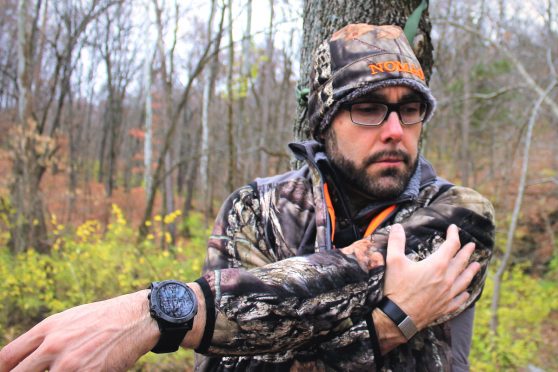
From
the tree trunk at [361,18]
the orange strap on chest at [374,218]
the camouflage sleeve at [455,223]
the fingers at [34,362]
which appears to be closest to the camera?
the fingers at [34,362]

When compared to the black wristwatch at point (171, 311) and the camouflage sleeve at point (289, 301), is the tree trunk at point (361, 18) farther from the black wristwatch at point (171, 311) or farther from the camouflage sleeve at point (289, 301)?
the black wristwatch at point (171, 311)

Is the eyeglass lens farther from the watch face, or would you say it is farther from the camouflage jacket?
the watch face

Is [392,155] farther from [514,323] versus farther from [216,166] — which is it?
[216,166]

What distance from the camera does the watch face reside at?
1.14m

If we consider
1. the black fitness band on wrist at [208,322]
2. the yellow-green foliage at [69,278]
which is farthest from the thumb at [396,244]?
the yellow-green foliage at [69,278]

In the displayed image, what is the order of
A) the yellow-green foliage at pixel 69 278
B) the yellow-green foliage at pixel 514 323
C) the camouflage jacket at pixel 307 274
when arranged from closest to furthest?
the camouflage jacket at pixel 307 274, the yellow-green foliage at pixel 69 278, the yellow-green foliage at pixel 514 323

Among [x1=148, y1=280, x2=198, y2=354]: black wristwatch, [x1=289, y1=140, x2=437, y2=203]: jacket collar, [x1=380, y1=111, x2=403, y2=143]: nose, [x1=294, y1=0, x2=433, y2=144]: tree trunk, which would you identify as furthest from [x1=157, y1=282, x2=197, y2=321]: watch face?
[x1=294, y1=0, x2=433, y2=144]: tree trunk

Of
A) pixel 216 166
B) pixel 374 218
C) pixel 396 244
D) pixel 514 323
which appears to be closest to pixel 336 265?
pixel 396 244

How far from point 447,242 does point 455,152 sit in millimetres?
20467

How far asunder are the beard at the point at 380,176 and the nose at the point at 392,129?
55mm

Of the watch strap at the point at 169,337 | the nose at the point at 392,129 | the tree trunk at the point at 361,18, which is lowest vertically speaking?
the watch strap at the point at 169,337

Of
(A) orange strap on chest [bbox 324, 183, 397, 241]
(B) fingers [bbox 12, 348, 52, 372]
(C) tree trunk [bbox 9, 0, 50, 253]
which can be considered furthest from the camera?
(C) tree trunk [bbox 9, 0, 50, 253]

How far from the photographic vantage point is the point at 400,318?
1.38m

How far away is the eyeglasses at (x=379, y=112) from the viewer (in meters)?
1.70
